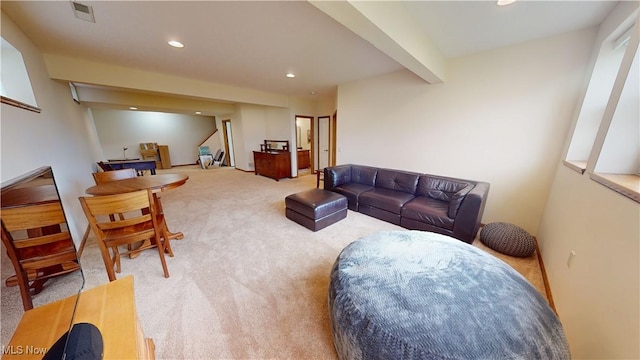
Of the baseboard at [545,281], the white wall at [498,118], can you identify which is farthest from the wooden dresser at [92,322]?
the white wall at [498,118]

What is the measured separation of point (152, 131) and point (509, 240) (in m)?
10.8

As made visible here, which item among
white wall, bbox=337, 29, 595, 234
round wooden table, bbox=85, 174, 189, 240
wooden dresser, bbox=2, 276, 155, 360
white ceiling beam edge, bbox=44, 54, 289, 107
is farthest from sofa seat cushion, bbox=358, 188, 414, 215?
white ceiling beam edge, bbox=44, 54, 289, 107

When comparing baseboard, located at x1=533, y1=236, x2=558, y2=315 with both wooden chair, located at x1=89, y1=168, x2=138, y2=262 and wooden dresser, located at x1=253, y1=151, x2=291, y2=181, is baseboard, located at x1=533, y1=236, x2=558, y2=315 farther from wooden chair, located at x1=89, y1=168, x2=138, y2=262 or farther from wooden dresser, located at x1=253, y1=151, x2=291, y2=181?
wooden dresser, located at x1=253, y1=151, x2=291, y2=181

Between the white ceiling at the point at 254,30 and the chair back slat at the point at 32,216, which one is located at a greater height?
the white ceiling at the point at 254,30

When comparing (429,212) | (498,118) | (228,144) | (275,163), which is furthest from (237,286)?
(228,144)

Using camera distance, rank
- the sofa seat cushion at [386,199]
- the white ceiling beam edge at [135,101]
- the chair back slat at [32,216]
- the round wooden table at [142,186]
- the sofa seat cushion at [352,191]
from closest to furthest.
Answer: the chair back slat at [32,216] < the round wooden table at [142,186] < the sofa seat cushion at [386,199] < the sofa seat cushion at [352,191] < the white ceiling beam edge at [135,101]

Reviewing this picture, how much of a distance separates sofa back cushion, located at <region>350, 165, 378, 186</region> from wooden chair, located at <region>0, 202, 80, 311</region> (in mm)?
3483

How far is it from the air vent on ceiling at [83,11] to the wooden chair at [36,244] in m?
1.91

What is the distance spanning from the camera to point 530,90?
93.8 inches

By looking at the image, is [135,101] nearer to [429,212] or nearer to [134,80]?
[134,80]

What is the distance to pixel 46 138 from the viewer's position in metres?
2.06

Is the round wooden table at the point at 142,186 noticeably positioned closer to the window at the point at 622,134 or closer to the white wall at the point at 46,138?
the white wall at the point at 46,138

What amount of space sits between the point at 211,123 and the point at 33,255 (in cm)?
971

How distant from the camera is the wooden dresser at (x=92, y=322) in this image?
24.7 inches
